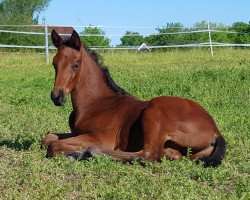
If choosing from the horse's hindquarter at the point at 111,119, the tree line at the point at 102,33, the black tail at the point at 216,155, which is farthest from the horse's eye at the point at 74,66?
the tree line at the point at 102,33

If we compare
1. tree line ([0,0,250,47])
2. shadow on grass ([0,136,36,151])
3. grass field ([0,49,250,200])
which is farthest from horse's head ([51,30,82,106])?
tree line ([0,0,250,47])

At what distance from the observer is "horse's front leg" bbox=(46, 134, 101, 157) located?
20.3 ft

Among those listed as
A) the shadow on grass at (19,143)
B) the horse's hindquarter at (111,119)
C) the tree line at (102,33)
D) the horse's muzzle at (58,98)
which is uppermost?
the horse's muzzle at (58,98)

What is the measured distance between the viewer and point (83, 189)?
4.77 m

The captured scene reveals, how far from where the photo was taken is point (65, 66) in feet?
21.2

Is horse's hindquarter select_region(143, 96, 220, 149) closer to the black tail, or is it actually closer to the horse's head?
the black tail

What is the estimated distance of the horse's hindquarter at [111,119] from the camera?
6.30 meters

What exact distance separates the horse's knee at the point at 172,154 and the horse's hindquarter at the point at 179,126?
4.4 inches

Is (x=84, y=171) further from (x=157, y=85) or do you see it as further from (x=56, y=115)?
(x=157, y=85)

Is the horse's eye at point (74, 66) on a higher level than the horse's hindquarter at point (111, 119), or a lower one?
higher

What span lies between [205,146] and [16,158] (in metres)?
2.05

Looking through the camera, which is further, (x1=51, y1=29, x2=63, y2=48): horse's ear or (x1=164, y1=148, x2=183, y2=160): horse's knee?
(x1=51, y1=29, x2=63, y2=48): horse's ear

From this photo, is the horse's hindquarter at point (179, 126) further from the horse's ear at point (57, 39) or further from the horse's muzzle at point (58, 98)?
the horse's ear at point (57, 39)

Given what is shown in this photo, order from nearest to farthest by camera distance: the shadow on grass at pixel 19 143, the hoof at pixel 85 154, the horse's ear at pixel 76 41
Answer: the hoof at pixel 85 154 → the horse's ear at pixel 76 41 → the shadow on grass at pixel 19 143
